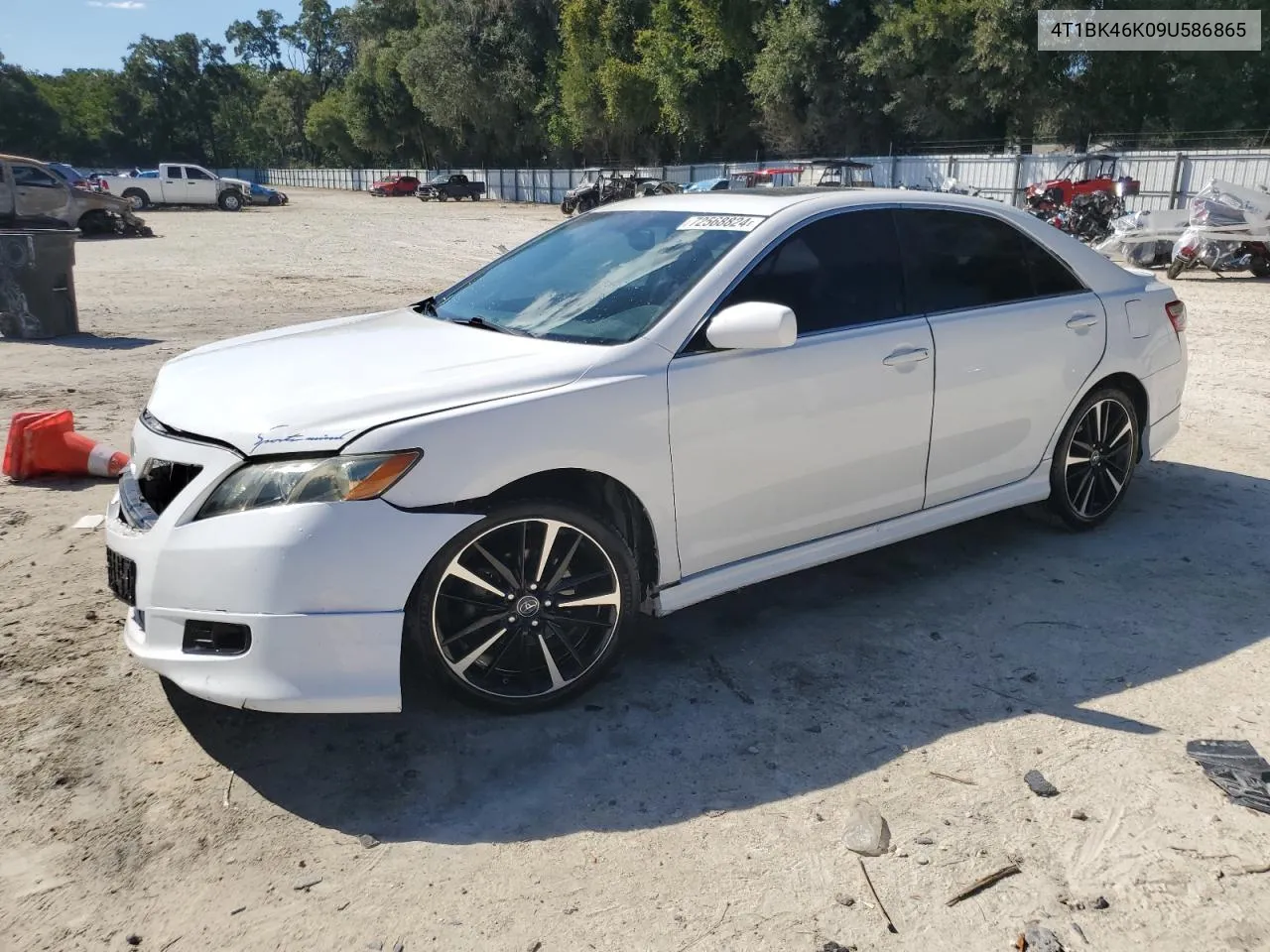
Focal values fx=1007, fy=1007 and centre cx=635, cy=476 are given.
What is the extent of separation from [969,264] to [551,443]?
2291 millimetres

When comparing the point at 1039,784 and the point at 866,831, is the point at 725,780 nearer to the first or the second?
the point at 866,831

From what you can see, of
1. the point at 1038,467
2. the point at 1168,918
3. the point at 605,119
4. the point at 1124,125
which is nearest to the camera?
the point at 1168,918

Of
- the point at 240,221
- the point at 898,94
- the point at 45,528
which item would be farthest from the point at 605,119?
the point at 45,528

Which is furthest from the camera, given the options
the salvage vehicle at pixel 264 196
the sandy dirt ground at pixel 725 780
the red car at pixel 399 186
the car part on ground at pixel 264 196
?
the red car at pixel 399 186

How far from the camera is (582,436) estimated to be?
10.6 ft

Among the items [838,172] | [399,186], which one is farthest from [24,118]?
[838,172]

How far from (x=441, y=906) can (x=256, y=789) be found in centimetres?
81

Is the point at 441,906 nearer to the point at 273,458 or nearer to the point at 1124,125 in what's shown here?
the point at 273,458

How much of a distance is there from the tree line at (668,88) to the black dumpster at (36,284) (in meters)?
35.2

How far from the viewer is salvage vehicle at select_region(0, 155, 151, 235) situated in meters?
22.2

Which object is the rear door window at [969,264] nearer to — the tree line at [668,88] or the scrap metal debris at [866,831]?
the scrap metal debris at [866,831]

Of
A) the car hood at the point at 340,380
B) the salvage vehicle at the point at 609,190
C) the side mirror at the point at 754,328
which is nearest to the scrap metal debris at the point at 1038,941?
the side mirror at the point at 754,328

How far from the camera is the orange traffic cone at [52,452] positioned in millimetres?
5848

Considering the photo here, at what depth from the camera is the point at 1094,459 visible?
4.99 metres
